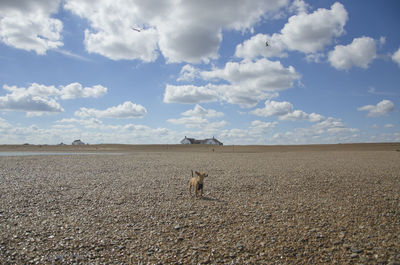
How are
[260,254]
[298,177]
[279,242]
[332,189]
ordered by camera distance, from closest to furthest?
1. [260,254]
2. [279,242]
3. [332,189]
4. [298,177]

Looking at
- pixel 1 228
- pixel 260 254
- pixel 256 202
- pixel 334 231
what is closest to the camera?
pixel 260 254

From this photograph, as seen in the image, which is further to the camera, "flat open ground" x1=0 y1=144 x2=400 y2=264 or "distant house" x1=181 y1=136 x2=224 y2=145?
"distant house" x1=181 y1=136 x2=224 y2=145

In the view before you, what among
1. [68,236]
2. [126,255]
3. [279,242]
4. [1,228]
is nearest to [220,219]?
[279,242]

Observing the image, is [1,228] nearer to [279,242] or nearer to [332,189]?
[279,242]

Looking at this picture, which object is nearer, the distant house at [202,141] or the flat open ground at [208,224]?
the flat open ground at [208,224]

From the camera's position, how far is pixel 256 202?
34.4 ft

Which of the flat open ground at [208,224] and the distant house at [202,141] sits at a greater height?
the distant house at [202,141]

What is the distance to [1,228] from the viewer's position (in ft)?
26.7

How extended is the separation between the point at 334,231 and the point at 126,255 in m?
5.62

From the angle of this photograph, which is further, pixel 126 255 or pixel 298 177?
pixel 298 177

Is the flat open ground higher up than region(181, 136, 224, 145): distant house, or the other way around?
→ region(181, 136, 224, 145): distant house

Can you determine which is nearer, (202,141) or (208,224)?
(208,224)

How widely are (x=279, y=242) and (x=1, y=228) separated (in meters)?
8.25

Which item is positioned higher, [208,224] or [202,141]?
[202,141]
